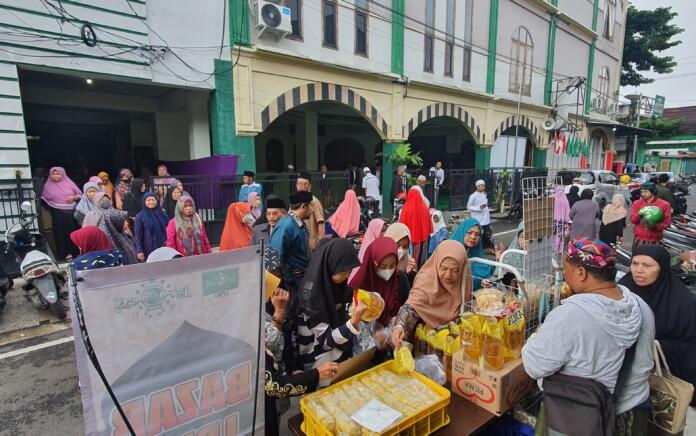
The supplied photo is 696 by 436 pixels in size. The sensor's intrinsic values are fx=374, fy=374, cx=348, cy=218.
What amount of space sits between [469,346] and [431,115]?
11.8 meters

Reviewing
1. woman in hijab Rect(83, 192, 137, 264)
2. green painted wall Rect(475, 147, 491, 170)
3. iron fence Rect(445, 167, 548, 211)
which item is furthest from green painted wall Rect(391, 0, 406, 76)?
woman in hijab Rect(83, 192, 137, 264)

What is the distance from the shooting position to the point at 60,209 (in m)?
6.86

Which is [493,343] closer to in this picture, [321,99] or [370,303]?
[370,303]

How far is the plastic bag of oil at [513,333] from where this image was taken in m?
2.12

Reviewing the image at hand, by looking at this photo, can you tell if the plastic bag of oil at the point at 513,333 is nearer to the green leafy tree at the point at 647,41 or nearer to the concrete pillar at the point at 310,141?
the concrete pillar at the point at 310,141

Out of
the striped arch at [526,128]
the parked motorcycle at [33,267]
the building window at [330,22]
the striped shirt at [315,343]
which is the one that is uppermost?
the building window at [330,22]

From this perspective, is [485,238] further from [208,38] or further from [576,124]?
[576,124]

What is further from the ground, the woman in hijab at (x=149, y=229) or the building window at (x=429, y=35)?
the building window at (x=429, y=35)

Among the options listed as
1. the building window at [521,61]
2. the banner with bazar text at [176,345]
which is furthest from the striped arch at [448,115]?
the banner with bazar text at [176,345]

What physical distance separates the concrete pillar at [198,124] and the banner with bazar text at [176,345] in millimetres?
8106

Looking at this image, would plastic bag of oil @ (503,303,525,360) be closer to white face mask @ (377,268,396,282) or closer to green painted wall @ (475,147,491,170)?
white face mask @ (377,268,396,282)

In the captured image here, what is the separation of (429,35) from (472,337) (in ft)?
40.4

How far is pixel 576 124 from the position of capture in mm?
19469

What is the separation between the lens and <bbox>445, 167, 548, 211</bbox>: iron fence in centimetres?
1356
